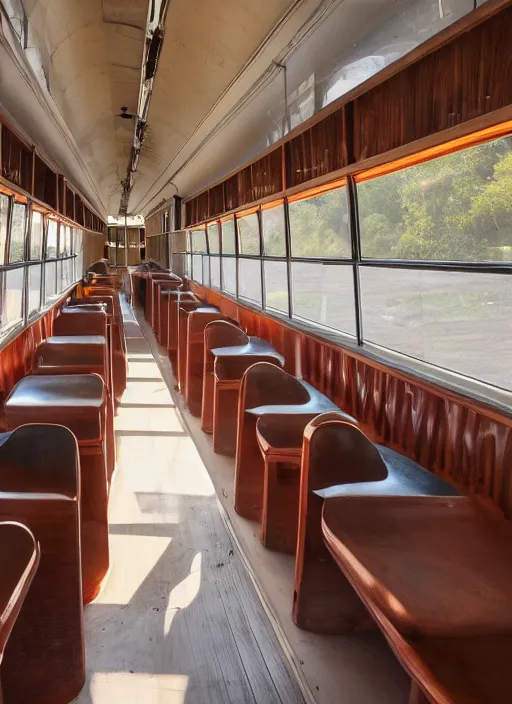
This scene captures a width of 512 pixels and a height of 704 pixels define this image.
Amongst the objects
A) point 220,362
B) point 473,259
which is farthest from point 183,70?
point 473,259

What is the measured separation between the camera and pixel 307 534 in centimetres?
209

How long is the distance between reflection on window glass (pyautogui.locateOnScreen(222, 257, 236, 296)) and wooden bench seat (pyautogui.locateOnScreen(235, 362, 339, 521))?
15.5 feet

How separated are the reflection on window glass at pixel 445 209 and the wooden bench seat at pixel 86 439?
1.61 metres

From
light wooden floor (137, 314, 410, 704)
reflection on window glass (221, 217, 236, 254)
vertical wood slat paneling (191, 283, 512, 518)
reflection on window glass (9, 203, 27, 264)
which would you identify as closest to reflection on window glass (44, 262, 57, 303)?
reflection on window glass (9, 203, 27, 264)

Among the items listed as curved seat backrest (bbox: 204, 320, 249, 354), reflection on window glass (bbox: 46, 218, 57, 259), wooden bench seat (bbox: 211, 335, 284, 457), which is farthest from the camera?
reflection on window glass (bbox: 46, 218, 57, 259)

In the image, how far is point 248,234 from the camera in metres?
6.76

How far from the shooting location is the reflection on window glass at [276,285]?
16.4 feet

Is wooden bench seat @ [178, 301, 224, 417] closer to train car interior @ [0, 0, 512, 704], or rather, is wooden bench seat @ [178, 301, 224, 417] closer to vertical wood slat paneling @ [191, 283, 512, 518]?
train car interior @ [0, 0, 512, 704]

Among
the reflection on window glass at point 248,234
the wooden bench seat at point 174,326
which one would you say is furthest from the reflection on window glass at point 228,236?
the wooden bench seat at point 174,326

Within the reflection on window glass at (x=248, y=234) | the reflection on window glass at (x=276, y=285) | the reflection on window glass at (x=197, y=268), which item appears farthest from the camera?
the reflection on window glass at (x=197, y=268)

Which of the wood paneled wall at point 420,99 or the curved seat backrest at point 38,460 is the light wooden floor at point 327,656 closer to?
the curved seat backrest at point 38,460

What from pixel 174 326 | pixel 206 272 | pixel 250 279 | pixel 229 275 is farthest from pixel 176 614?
pixel 206 272

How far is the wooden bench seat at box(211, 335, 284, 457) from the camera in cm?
386

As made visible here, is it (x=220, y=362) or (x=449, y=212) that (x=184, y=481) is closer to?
(x=220, y=362)
